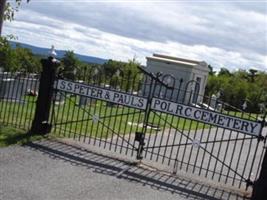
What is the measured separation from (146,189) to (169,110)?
2045mm

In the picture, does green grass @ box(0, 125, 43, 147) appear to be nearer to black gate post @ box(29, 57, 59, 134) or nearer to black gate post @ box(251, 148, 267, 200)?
black gate post @ box(29, 57, 59, 134)

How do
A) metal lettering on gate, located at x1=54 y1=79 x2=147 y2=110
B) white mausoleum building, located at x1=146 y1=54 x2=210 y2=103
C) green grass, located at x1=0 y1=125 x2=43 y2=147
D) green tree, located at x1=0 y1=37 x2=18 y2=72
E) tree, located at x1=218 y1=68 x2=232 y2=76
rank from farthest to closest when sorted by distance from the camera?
tree, located at x1=218 y1=68 x2=232 y2=76 → white mausoleum building, located at x1=146 y1=54 x2=210 y2=103 → green tree, located at x1=0 y1=37 x2=18 y2=72 → metal lettering on gate, located at x1=54 y1=79 x2=147 y2=110 → green grass, located at x1=0 y1=125 x2=43 y2=147

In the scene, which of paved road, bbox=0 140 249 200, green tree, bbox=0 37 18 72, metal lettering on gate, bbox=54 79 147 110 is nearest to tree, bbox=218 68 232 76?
green tree, bbox=0 37 18 72

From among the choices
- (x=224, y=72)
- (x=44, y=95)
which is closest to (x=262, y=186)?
(x=44, y=95)

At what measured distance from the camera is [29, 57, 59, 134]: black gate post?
10.3 meters

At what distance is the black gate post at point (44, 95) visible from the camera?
1031 cm

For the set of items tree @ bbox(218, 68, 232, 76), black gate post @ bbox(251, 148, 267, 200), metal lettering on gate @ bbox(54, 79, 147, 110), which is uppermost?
tree @ bbox(218, 68, 232, 76)

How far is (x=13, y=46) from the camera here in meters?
16.0

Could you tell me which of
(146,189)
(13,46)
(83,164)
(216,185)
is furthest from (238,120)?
(13,46)

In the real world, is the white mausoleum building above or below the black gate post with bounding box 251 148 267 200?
above

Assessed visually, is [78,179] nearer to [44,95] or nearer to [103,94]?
[103,94]

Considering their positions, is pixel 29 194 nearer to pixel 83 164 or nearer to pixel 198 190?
pixel 83 164

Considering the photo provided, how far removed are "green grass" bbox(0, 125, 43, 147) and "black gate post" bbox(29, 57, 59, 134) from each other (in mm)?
273

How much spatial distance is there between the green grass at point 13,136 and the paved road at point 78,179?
25 cm
